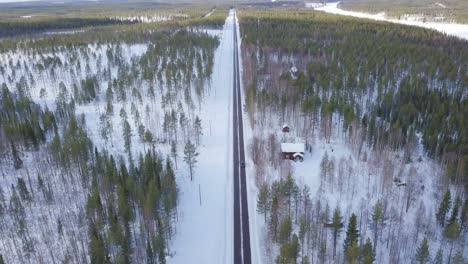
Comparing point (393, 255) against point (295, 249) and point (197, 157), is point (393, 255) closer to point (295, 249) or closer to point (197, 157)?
point (295, 249)

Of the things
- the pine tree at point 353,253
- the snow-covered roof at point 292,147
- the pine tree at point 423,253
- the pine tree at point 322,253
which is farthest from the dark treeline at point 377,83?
the pine tree at point 322,253

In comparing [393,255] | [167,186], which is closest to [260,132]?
[167,186]

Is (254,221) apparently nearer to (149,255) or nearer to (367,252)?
(367,252)

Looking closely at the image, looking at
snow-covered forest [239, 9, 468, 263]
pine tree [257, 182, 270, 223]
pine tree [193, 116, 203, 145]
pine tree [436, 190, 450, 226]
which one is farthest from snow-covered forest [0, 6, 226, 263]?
pine tree [436, 190, 450, 226]

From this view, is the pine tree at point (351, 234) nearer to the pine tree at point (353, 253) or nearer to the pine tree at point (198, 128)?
the pine tree at point (353, 253)

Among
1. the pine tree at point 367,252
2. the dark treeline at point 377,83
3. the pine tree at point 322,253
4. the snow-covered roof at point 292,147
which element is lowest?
the pine tree at point 322,253
